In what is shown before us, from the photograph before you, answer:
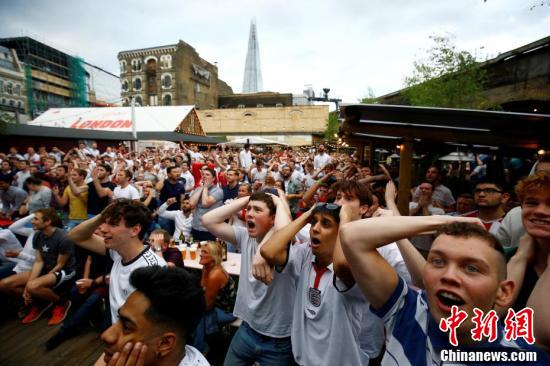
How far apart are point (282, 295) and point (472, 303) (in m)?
1.47

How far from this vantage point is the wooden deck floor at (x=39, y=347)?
3.62 meters

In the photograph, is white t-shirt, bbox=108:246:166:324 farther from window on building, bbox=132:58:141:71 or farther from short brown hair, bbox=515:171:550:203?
window on building, bbox=132:58:141:71

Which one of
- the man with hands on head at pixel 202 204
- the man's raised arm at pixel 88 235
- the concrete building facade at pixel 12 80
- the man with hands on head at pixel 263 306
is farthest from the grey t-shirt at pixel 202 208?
the concrete building facade at pixel 12 80

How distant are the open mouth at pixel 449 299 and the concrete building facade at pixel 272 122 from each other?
1812 inches

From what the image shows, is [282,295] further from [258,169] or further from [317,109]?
[317,109]

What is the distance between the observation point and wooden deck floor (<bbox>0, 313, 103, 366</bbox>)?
3617mm

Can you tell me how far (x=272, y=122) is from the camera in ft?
158

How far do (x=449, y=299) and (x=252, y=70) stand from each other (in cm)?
10154

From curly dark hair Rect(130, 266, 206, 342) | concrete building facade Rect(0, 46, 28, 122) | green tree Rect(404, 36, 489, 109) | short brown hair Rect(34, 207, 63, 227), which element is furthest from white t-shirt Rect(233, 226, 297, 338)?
concrete building facade Rect(0, 46, 28, 122)

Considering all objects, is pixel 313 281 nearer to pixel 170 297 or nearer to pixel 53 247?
pixel 170 297

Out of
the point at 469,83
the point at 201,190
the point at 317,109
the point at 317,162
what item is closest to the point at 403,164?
the point at 201,190

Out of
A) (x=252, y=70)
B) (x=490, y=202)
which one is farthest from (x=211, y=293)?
(x=252, y=70)

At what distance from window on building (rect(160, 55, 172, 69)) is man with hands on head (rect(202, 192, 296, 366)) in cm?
5231

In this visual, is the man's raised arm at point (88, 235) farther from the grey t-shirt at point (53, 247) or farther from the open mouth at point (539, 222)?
the open mouth at point (539, 222)
